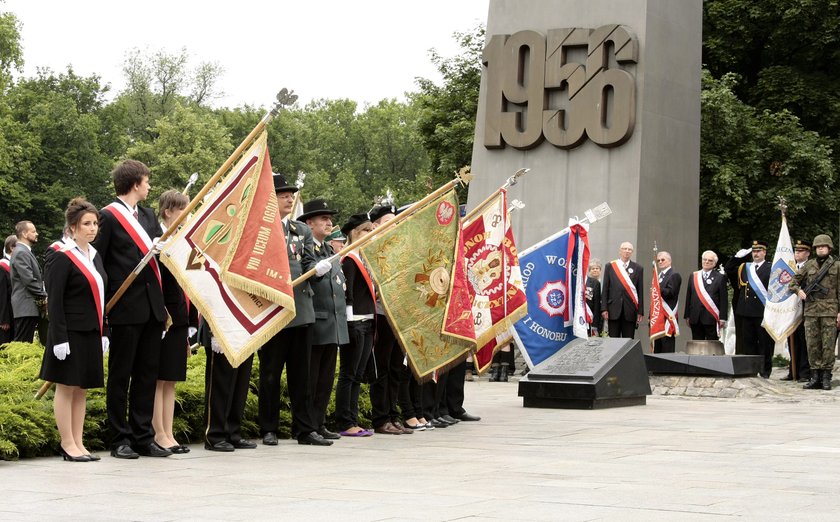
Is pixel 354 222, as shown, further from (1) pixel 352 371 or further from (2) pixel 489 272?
(2) pixel 489 272

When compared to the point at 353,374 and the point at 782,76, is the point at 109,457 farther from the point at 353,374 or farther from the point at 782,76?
the point at 782,76

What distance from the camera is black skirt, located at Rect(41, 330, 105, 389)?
8.02 metres

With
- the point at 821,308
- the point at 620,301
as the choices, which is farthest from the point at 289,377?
the point at 821,308

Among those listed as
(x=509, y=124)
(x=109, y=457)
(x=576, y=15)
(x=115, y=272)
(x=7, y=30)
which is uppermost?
(x=7, y=30)

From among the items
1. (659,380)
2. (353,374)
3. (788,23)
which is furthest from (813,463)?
(788,23)

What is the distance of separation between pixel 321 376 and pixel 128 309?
2.09 m

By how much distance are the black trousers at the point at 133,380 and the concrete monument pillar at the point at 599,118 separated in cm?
1220

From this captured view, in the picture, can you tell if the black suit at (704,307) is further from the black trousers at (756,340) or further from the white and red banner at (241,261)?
the white and red banner at (241,261)

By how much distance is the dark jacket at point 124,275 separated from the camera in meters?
8.39

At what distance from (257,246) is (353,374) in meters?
1.80

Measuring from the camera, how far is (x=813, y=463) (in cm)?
861

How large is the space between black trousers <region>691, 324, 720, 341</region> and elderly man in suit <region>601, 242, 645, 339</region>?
842 millimetres

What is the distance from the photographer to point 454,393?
12.2 m

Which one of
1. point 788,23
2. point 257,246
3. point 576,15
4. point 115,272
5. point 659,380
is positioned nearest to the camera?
point 115,272
